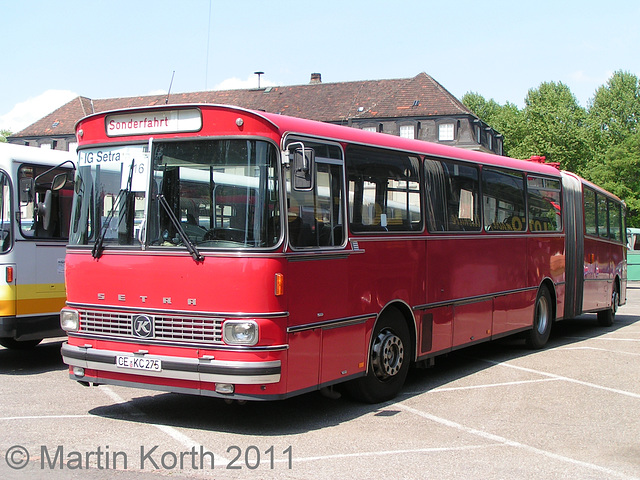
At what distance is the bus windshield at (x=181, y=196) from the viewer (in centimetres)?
721

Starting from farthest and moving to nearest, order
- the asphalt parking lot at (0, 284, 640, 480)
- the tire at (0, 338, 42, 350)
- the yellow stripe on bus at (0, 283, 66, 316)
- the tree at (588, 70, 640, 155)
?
the tree at (588, 70, 640, 155) < the tire at (0, 338, 42, 350) < the yellow stripe on bus at (0, 283, 66, 316) < the asphalt parking lot at (0, 284, 640, 480)

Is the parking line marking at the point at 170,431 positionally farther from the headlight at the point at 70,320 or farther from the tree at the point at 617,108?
the tree at the point at 617,108

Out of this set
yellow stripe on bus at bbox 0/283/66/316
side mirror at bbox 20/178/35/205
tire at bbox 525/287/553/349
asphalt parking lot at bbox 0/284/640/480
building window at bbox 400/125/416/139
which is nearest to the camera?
asphalt parking lot at bbox 0/284/640/480

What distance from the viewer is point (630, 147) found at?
216 feet

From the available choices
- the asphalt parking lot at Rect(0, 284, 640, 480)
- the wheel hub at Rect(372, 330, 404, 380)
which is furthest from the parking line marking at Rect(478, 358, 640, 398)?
the wheel hub at Rect(372, 330, 404, 380)

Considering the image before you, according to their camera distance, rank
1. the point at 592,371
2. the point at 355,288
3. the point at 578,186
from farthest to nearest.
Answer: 1. the point at 578,186
2. the point at 592,371
3. the point at 355,288

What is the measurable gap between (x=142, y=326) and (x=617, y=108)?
7374 cm

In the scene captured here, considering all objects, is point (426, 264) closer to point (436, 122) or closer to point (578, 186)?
point (578, 186)

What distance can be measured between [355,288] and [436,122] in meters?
59.9

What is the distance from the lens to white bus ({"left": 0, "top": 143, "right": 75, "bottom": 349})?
10461 mm

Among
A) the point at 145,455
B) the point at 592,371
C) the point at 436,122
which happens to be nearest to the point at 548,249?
the point at 592,371

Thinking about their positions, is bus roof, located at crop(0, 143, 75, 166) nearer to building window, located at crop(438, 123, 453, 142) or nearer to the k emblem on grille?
the k emblem on grille

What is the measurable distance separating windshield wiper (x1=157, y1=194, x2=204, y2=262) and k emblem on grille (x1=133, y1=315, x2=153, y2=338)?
789 millimetres

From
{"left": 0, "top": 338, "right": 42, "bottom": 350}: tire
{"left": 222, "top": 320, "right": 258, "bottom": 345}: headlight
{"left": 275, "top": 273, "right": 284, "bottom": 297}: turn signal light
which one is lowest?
{"left": 0, "top": 338, "right": 42, "bottom": 350}: tire
